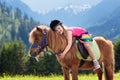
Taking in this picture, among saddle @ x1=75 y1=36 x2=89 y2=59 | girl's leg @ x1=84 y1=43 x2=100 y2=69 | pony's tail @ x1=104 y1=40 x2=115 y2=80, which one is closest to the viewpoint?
saddle @ x1=75 y1=36 x2=89 y2=59

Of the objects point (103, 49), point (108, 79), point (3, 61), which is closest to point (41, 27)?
point (103, 49)

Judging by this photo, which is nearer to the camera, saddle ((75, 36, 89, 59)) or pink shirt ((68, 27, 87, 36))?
saddle ((75, 36, 89, 59))

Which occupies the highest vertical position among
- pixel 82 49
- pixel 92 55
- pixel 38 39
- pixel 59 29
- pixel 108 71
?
pixel 59 29

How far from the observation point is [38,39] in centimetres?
1109

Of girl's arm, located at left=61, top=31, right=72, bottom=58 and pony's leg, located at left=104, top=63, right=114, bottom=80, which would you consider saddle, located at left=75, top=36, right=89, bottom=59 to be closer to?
girl's arm, located at left=61, top=31, right=72, bottom=58

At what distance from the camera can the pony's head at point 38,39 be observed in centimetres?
1095

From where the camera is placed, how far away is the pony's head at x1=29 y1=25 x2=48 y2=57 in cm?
1095

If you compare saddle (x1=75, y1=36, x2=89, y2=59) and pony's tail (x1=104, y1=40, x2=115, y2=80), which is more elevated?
saddle (x1=75, y1=36, x2=89, y2=59)

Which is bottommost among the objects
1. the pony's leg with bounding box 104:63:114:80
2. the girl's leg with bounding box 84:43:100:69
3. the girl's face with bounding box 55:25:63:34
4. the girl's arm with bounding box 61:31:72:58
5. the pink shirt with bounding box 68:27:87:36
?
the pony's leg with bounding box 104:63:114:80

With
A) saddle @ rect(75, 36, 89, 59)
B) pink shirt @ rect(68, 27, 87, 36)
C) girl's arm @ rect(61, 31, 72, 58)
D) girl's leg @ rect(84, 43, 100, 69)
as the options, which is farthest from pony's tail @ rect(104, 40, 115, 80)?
girl's arm @ rect(61, 31, 72, 58)

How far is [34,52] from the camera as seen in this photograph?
1089 cm

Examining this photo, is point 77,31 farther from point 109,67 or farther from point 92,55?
point 109,67

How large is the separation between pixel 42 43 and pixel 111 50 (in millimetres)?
3138

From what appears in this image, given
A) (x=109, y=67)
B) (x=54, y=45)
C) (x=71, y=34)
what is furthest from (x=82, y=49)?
(x=109, y=67)
